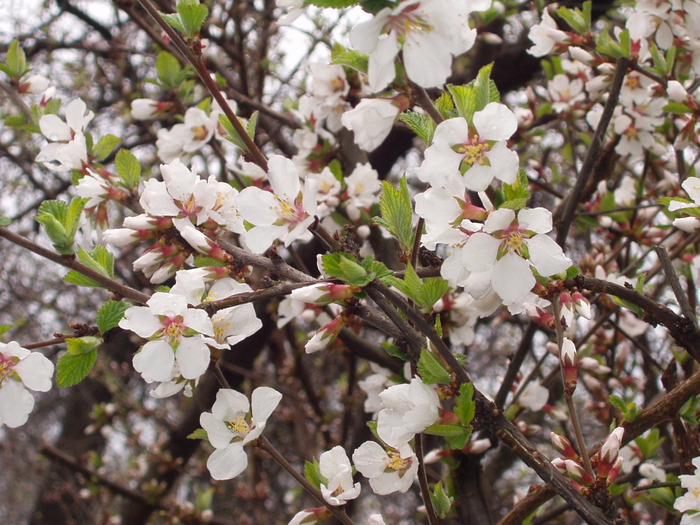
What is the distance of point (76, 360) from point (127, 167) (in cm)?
51

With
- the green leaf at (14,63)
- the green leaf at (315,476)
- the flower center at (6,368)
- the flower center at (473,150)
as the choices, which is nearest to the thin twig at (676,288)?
the flower center at (473,150)

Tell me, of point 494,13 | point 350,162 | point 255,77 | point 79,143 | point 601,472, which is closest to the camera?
point 601,472

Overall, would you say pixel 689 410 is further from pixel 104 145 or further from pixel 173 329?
pixel 104 145

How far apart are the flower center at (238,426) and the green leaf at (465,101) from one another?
0.74 m

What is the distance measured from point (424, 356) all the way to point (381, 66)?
19.3 inches

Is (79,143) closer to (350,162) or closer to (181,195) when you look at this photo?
(181,195)

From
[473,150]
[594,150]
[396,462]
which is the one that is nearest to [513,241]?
[473,150]

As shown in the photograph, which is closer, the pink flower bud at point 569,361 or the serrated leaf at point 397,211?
the serrated leaf at point 397,211

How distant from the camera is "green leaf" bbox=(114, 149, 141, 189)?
4.75 ft

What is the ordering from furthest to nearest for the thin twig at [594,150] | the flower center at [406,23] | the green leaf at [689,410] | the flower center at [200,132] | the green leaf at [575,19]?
the flower center at [200,132]
the green leaf at [575,19]
the thin twig at [594,150]
the green leaf at [689,410]
the flower center at [406,23]

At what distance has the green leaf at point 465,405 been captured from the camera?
1.05 m

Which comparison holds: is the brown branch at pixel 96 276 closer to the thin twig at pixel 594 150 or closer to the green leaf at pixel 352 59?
the green leaf at pixel 352 59

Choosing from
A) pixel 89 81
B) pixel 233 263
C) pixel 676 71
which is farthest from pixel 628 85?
pixel 89 81

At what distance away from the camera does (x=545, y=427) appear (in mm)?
5102
